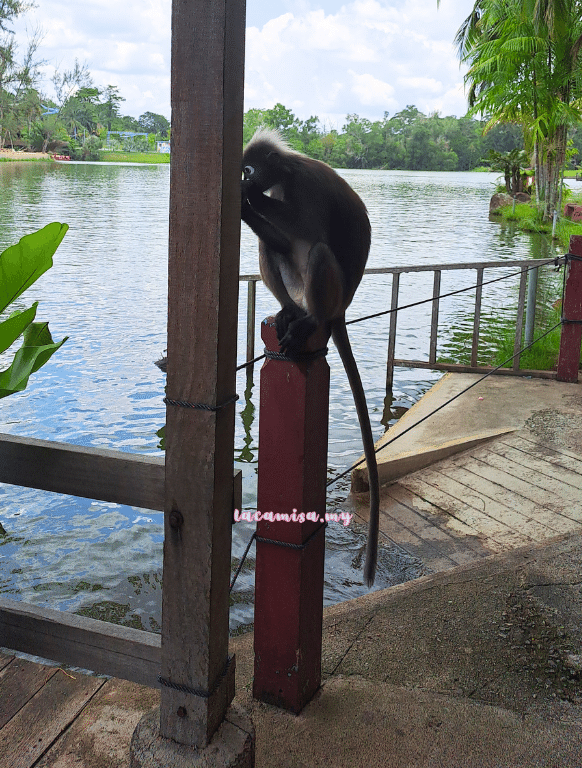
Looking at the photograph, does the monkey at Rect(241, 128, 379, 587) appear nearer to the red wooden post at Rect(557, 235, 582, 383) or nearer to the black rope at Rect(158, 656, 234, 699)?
the black rope at Rect(158, 656, 234, 699)

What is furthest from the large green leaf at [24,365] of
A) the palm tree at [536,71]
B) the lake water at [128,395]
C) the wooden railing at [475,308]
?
the palm tree at [536,71]

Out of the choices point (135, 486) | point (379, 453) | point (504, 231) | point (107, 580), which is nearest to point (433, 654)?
point (135, 486)

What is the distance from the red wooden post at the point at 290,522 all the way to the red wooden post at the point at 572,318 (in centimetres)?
401

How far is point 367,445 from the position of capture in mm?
2348

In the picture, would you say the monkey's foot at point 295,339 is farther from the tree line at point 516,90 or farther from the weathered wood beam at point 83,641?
the tree line at point 516,90

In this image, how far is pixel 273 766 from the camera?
1.78m

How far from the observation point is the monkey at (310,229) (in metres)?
2.43

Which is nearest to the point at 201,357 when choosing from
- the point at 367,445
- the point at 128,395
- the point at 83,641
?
the point at 83,641

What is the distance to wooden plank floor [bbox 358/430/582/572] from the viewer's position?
12.4 feet

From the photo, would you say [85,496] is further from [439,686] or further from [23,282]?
[439,686]

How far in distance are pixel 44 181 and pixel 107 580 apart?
35.1 metres

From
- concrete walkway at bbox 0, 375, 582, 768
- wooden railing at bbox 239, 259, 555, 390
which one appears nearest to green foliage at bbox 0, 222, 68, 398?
concrete walkway at bbox 0, 375, 582, 768

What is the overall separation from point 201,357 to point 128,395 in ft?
20.7

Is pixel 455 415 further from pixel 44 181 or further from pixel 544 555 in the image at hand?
pixel 44 181
